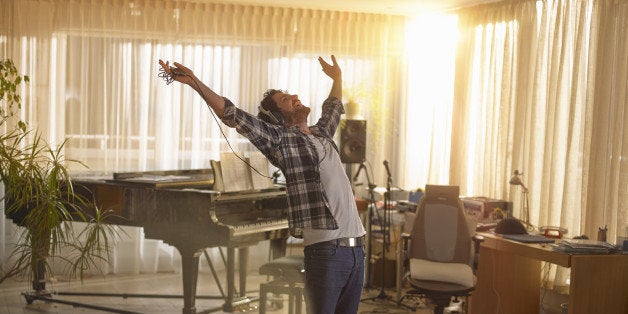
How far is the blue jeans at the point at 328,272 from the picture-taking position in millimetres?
3020

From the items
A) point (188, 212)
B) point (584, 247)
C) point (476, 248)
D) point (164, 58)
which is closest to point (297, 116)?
point (188, 212)

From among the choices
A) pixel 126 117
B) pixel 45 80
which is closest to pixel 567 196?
pixel 126 117

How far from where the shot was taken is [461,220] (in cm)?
525

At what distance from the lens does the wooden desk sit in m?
4.66

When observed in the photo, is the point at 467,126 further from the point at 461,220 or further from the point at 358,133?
the point at 461,220

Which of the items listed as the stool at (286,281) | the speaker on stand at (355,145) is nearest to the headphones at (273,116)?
the stool at (286,281)

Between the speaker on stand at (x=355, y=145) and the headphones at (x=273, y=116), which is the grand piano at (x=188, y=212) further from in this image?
the headphones at (x=273, y=116)

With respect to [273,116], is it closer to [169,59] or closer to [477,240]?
[477,240]

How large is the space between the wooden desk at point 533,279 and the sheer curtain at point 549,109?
1.19ft

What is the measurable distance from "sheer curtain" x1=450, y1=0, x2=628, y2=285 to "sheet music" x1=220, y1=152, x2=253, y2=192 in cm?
230

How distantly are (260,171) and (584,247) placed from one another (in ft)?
7.33

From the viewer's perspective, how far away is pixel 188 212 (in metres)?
5.08

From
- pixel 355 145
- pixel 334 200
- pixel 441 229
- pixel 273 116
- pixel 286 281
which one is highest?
pixel 273 116

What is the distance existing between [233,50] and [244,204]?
2.51 meters
